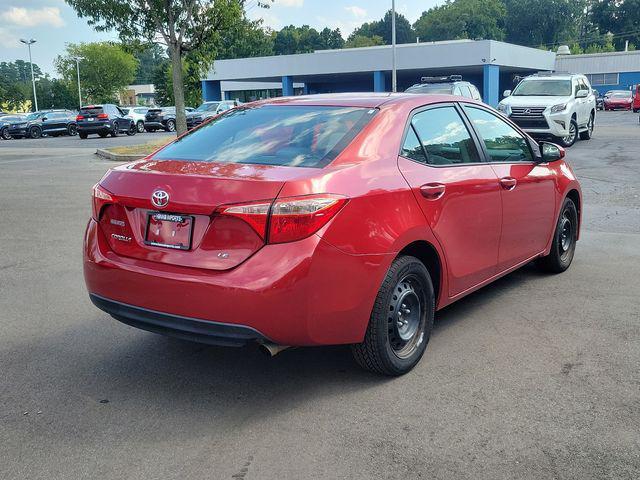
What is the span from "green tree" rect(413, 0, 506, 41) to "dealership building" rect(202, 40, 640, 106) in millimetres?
57798

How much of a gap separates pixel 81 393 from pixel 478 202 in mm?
2731

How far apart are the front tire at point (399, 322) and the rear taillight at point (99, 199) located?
1.60m

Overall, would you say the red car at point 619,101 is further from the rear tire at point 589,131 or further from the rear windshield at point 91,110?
the rear windshield at point 91,110

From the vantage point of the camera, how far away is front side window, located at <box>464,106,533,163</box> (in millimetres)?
5132

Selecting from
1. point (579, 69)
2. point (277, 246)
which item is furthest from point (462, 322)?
point (579, 69)

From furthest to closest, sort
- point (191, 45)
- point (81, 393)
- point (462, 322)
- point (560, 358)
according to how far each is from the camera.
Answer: point (191, 45)
point (462, 322)
point (560, 358)
point (81, 393)

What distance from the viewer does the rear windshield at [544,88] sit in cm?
1939

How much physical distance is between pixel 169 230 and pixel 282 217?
65 cm

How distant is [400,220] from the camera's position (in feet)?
12.9

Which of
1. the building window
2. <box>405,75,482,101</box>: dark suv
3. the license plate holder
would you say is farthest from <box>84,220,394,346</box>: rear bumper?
the building window

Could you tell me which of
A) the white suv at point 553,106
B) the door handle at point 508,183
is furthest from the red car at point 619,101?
the door handle at point 508,183

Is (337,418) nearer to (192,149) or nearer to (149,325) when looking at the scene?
(149,325)

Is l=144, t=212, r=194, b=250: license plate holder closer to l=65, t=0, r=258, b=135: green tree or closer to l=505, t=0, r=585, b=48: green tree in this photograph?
l=65, t=0, r=258, b=135: green tree

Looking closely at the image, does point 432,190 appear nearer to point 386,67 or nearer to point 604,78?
point 386,67
